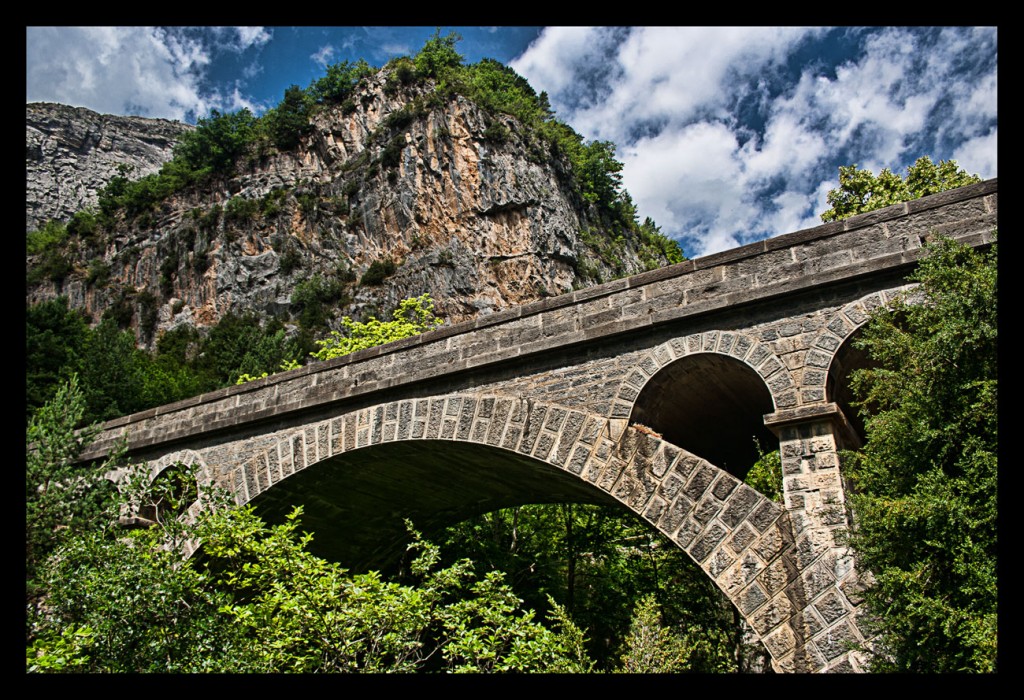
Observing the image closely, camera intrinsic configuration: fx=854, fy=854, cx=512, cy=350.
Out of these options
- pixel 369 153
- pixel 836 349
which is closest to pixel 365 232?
pixel 369 153

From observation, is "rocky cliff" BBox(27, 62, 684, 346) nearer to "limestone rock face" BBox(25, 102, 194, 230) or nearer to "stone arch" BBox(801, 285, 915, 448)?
"limestone rock face" BBox(25, 102, 194, 230)

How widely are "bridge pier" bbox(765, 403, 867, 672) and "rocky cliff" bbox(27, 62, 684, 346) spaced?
32.7m

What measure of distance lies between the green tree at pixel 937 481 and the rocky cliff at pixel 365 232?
33.6m

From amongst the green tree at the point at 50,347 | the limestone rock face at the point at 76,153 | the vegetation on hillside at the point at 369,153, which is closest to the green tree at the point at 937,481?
the green tree at the point at 50,347

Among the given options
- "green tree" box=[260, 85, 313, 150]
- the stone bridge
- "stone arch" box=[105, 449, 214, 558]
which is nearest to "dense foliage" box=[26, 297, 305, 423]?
"stone arch" box=[105, 449, 214, 558]

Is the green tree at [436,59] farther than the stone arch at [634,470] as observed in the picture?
Yes

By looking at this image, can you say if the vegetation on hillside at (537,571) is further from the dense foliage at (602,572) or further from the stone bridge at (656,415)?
the stone bridge at (656,415)

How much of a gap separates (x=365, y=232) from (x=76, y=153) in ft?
170

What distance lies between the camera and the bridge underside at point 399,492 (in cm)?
1012

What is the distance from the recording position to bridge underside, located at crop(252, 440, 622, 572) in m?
10.1

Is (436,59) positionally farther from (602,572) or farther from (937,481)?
(937,481)

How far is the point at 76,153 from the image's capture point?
82875 mm
